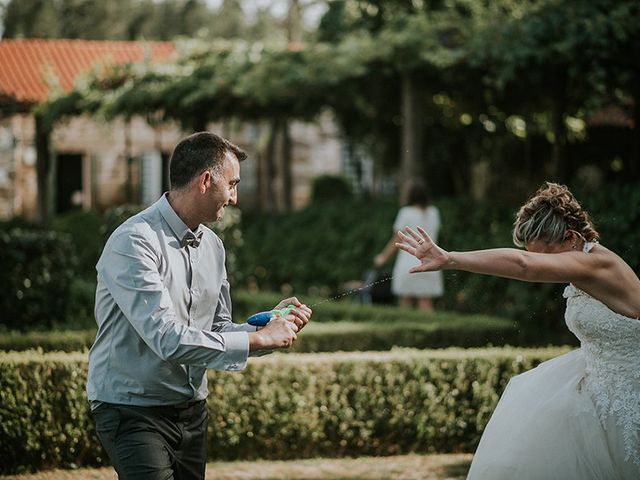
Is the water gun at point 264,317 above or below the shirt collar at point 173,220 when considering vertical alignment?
below

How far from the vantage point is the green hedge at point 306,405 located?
22.5ft

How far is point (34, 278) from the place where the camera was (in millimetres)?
10859

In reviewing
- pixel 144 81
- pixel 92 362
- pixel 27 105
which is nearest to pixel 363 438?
pixel 92 362

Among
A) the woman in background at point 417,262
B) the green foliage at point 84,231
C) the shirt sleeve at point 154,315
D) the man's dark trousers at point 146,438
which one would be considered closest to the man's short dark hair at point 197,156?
the shirt sleeve at point 154,315

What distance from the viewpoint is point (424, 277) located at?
1196 centimetres

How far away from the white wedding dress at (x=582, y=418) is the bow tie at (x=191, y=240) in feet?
5.31

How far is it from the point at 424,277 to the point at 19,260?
15.1ft

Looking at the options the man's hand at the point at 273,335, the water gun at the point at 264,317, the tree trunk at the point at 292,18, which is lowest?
the man's hand at the point at 273,335

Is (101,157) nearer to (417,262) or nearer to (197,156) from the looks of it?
(417,262)

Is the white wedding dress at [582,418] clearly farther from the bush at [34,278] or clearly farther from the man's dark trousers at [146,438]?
the bush at [34,278]

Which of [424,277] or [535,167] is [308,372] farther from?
[535,167]

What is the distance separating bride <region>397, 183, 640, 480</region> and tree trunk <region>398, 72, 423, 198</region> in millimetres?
11655

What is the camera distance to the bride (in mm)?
4320

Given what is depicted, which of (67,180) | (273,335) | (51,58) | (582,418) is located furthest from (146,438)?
(67,180)
